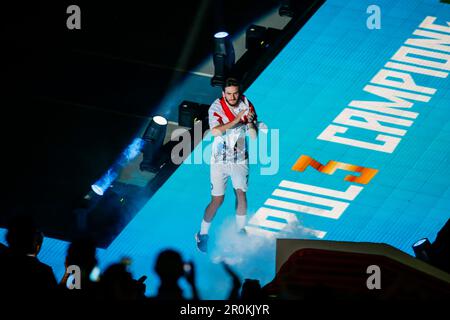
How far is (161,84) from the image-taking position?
498 inches

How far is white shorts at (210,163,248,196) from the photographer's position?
977 cm

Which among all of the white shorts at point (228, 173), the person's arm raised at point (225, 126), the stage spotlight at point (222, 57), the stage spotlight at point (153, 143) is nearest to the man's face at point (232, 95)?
the person's arm raised at point (225, 126)

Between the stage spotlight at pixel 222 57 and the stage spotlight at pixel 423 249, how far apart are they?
3.93 metres

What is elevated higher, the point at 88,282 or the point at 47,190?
the point at 47,190

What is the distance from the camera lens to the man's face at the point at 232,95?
9.52 m

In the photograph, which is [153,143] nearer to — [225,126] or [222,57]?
[225,126]

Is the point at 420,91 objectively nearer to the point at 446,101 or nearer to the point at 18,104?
the point at 446,101

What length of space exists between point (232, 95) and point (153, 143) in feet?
5.74

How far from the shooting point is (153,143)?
11.0 metres

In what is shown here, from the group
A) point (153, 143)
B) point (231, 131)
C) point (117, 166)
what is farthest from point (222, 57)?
point (231, 131)

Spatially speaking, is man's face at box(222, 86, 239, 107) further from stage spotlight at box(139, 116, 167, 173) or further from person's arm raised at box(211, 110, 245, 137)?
stage spotlight at box(139, 116, 167, 173)

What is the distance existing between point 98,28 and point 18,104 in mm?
1868

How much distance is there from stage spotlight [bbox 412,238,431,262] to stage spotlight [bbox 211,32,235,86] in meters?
3.93

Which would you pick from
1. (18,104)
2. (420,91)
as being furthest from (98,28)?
(420,91)
